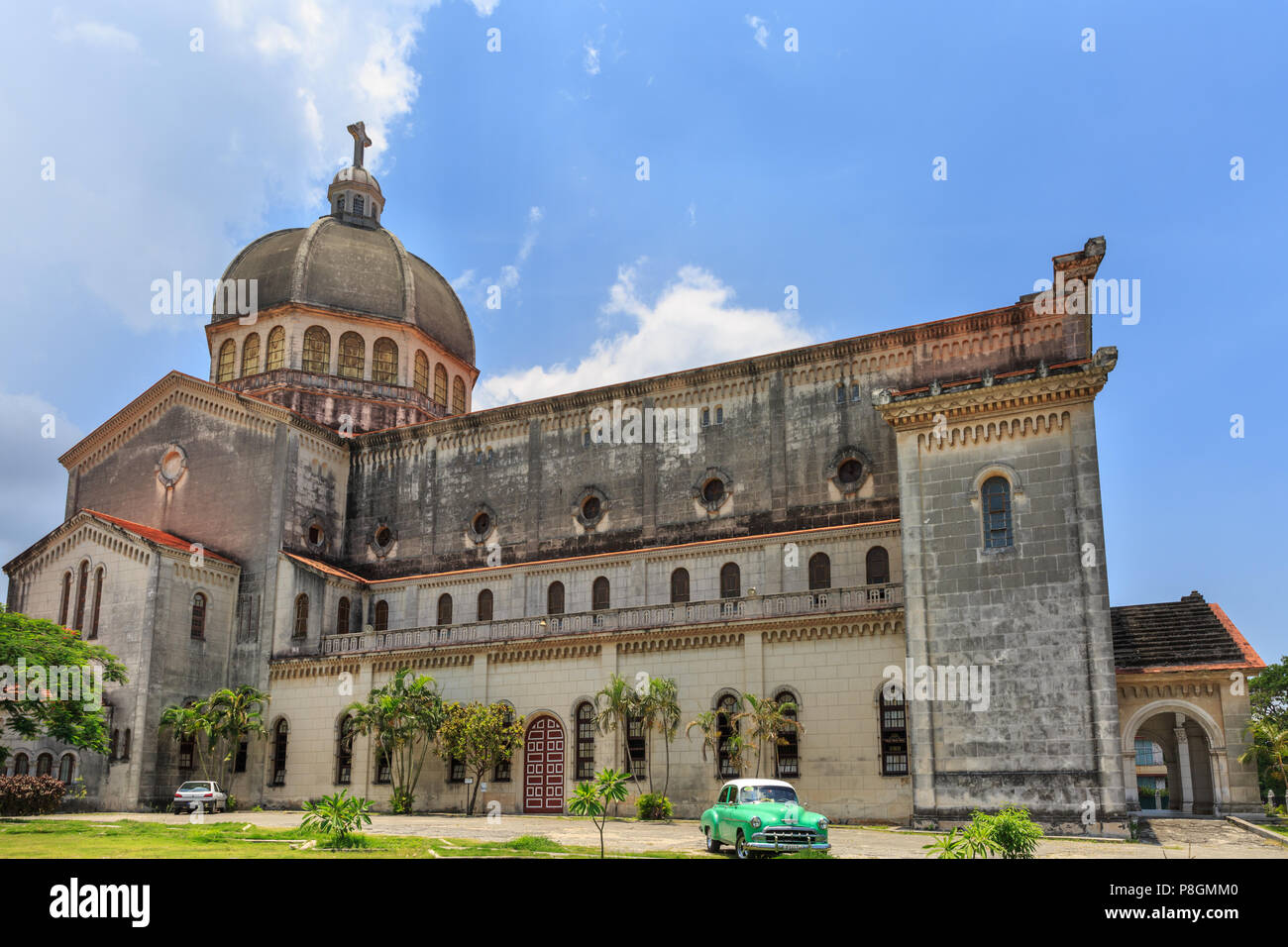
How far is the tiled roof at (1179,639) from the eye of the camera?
106 feet

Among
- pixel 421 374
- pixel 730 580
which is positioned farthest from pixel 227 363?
pixel 730 580

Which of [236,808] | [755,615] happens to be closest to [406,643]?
[236,808]

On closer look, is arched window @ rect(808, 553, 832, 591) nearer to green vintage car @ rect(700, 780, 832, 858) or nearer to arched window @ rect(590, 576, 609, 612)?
arched window @ rect(590, 576, 609, 612)

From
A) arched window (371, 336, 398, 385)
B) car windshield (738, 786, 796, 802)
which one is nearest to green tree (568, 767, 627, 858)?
car windshield (738, 786, 796, 802)

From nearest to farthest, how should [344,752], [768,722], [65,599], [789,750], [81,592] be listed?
[768,722] < [789,750] < [344,752] < [81,592] < [65,599]

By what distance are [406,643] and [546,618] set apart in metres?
6.27

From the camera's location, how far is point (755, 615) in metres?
36.1

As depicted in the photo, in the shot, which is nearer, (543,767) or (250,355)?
(543,767)

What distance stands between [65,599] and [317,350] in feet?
50.7

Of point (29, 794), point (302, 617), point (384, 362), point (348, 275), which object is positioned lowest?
point (29, 794)

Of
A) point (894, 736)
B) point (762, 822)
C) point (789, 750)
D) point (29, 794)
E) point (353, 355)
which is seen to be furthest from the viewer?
point (353, 355)

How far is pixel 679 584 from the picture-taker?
135ft

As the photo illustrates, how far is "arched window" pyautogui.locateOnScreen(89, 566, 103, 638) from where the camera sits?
44.5m

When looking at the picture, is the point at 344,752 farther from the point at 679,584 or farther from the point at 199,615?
the point at 679,584
